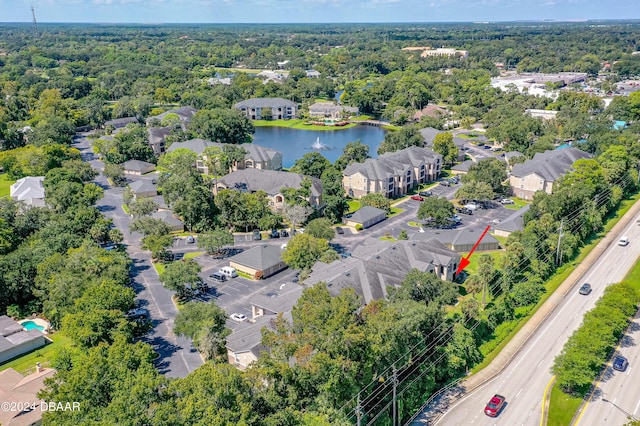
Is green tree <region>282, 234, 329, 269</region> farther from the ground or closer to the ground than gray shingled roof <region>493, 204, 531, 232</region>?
farther from the ground

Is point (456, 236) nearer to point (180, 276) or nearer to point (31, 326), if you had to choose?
point (180, 276)

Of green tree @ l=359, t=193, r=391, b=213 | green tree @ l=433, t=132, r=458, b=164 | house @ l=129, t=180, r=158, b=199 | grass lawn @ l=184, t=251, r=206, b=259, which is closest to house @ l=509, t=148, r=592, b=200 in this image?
green tree @ l=433, t=132, r=458, b=164

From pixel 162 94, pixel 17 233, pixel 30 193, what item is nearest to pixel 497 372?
pixel 17 233

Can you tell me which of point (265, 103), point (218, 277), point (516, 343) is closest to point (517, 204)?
point (516, 343)

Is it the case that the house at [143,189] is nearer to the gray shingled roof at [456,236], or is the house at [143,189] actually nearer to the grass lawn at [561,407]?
the gray shingled roof at [456,236]

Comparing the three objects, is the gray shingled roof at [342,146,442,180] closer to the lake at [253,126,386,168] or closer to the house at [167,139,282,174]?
the house at [167,139,282,174]

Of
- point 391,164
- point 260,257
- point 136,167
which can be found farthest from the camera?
point 136,167
